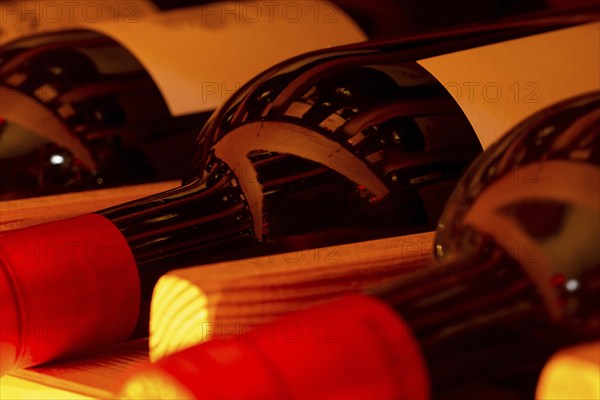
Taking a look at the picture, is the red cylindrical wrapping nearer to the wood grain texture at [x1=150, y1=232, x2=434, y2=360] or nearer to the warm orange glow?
the wood grain texture at [x1=150, y1=232, x2=434, y2=360]

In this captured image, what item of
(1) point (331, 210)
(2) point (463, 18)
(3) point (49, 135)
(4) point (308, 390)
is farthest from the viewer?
(2) point (463, 18)

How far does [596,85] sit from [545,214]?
0.19 metres

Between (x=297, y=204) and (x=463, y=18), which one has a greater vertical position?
(x=463, y=18)

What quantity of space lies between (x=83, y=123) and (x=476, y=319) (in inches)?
18.1

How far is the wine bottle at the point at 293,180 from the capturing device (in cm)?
35

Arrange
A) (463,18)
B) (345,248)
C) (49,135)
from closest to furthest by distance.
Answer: (345,248) < (49,135) < (463,18)

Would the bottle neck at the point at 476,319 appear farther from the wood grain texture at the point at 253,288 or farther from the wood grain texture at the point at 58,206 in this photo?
the wood grain texture at the point at 58,206

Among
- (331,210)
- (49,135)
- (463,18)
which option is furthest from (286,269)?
(463,18)

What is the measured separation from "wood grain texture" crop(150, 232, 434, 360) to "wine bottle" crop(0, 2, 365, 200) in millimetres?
344

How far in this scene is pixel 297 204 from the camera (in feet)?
1.42

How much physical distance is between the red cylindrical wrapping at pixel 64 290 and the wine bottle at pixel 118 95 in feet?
0.92

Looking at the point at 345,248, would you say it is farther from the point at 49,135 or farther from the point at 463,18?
the point at 463,18

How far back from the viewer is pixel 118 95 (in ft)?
2.23

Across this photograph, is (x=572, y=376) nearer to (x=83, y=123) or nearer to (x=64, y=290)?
(x=64, y=290)
